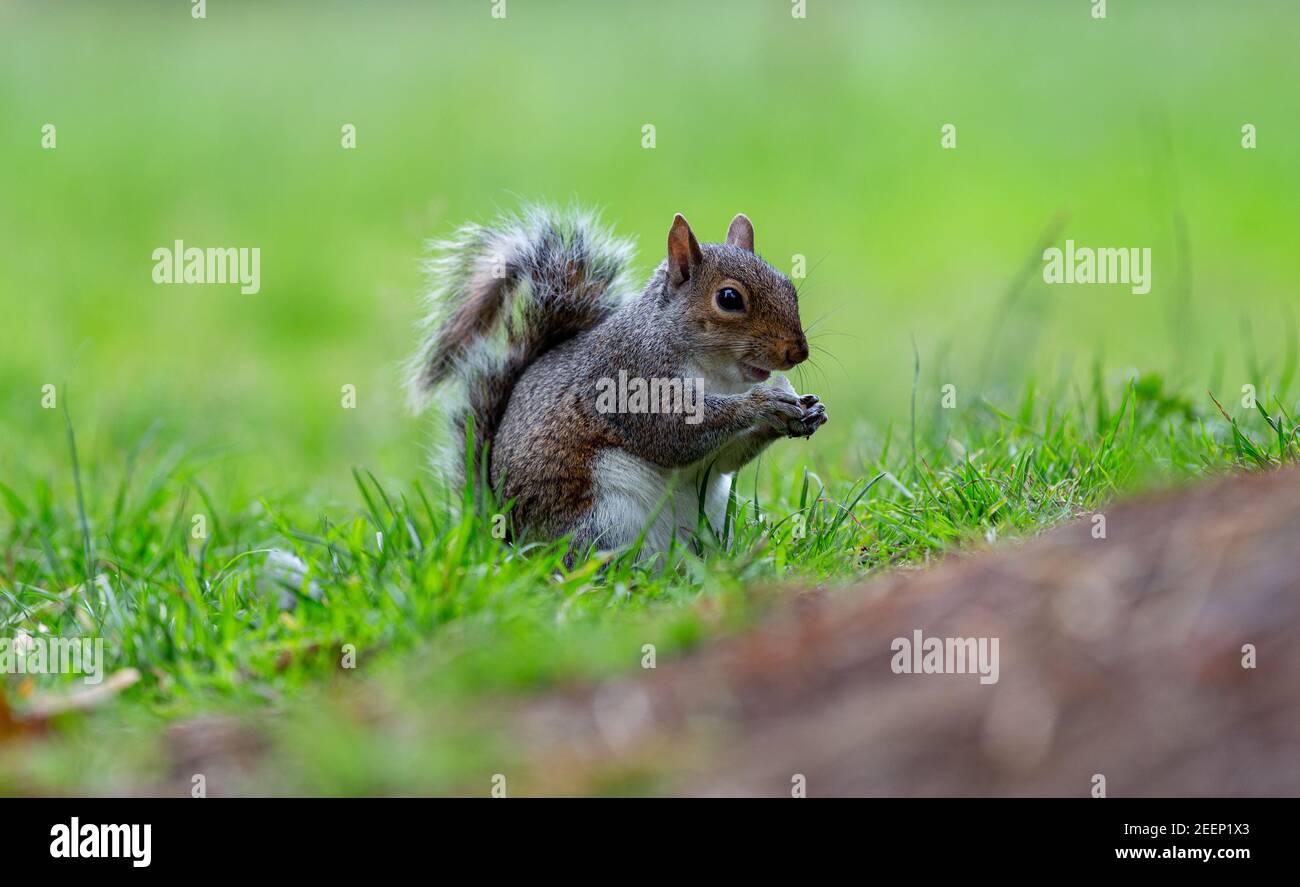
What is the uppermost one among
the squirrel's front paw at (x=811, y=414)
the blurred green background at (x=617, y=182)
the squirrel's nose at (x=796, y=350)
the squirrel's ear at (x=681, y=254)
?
the blurred green background at (x=617, y=182)

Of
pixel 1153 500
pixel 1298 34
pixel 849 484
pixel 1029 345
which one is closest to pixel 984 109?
pixel 1298 34

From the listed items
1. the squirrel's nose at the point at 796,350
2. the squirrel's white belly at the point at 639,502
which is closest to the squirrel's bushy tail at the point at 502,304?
the squirrel's white belly at the point at 639,502

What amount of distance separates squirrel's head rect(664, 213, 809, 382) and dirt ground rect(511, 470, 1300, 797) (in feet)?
5.58

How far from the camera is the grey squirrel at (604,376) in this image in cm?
476

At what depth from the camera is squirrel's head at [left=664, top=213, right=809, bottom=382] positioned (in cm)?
488

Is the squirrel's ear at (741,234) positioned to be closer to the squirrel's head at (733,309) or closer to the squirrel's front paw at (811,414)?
the squirrel's head at (733,309)

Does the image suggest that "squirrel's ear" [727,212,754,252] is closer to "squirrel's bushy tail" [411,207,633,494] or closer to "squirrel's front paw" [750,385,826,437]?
"squirrel's bushy tail" [411,207,633,494]

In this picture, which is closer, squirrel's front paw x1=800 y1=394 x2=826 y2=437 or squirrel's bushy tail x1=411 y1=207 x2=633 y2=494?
squirrel's front paw x1=800 y1=394 x2=826 y2=437

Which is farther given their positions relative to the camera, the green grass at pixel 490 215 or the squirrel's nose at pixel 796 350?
the squirrel's nose at pixel 796 350

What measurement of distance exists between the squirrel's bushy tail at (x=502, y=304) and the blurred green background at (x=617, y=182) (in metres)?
1.55

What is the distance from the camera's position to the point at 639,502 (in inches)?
188

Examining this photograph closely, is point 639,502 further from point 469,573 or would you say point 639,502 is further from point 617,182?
point 617,182

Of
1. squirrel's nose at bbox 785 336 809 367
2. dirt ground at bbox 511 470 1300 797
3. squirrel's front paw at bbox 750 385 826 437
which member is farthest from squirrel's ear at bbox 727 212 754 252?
dirt ground at bbox 511 470 1300 797
